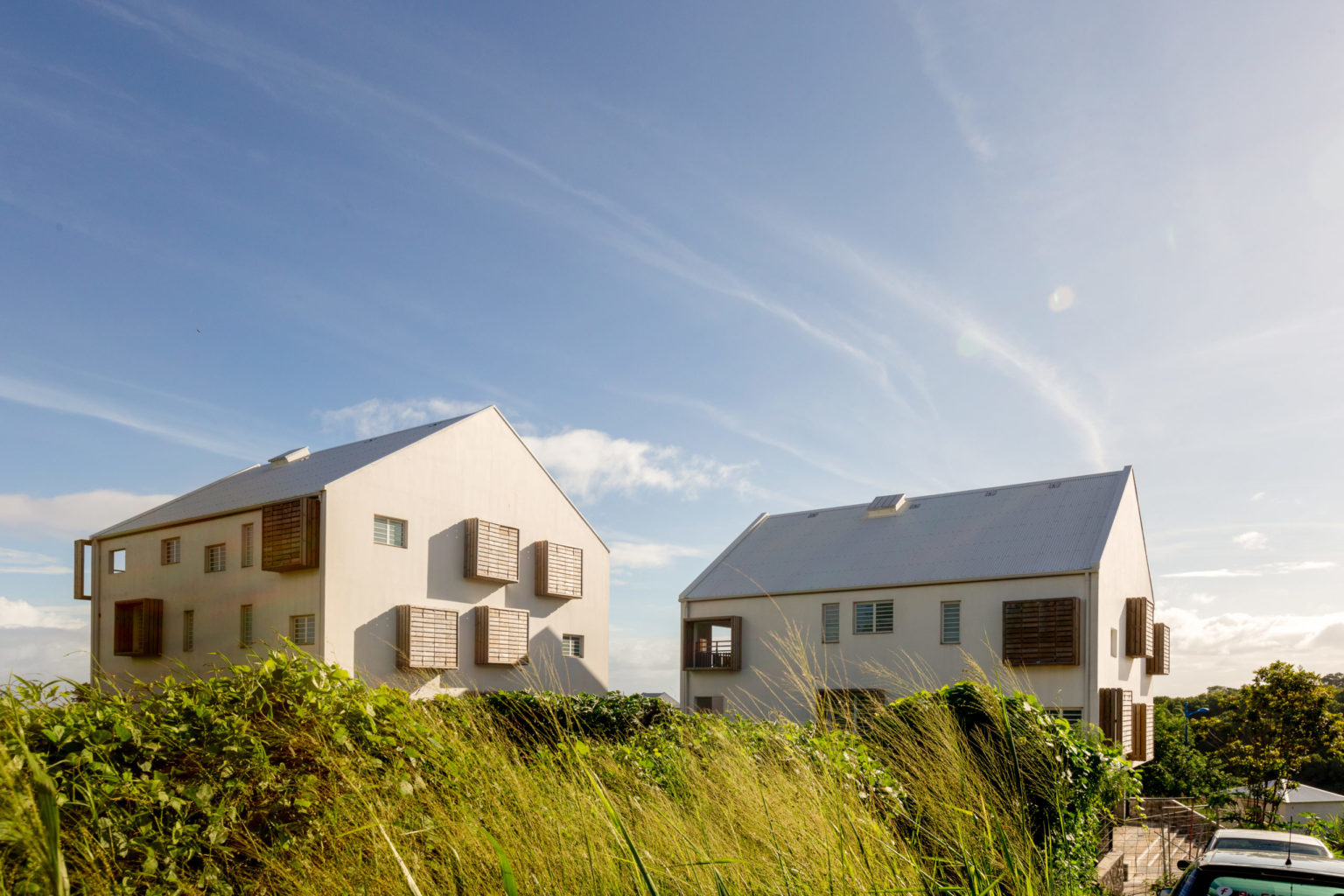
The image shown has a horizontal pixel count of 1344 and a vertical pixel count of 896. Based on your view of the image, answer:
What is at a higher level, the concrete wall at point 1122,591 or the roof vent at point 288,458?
the roof vent at point 288,458

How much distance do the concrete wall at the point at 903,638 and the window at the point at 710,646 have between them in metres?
0.22

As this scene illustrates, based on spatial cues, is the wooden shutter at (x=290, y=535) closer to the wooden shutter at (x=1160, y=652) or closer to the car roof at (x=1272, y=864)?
the car roof at (x=1272, y=864)

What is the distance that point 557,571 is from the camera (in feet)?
80.8

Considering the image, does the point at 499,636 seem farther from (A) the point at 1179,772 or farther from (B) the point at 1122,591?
(A) the point at 1179,772

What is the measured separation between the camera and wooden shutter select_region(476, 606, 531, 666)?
2220 cm

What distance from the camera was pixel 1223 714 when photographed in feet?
68.9

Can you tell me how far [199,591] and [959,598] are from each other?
19004 millimetres

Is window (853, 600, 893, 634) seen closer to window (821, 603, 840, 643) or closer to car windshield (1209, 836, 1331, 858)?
window (821, 603, 840, 643)

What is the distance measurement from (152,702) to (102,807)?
1.89ft

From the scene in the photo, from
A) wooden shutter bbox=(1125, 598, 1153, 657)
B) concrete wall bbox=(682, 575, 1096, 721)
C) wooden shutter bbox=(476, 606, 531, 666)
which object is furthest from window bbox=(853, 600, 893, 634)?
wooden shutter bbox=(476, 606, 531, 666)

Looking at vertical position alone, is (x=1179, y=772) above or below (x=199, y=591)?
below

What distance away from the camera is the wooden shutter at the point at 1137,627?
2317 cm

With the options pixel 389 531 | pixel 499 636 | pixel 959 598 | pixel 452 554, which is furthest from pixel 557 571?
pixel 959 598

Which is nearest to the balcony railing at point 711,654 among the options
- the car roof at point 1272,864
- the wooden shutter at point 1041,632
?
the wooden shutter at point 1041,632
